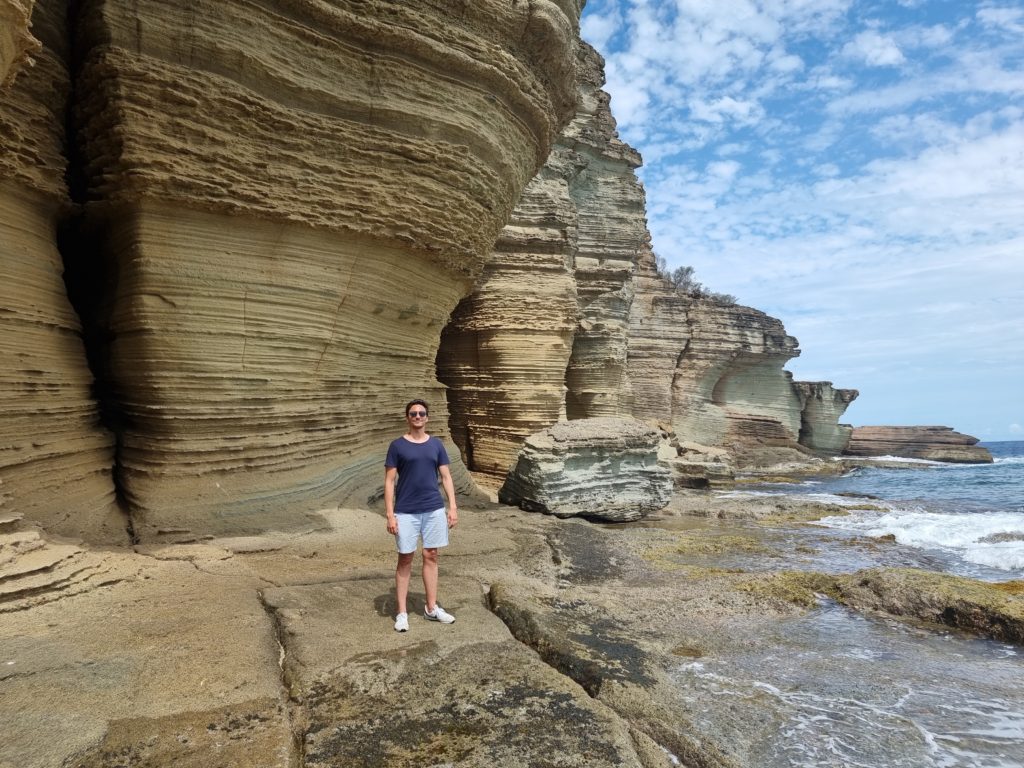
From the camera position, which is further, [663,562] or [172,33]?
[663,562]

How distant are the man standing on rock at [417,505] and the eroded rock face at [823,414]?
40334mm

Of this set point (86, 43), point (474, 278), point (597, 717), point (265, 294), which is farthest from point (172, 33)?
point (597, 717)

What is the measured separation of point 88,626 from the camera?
12.0 ft

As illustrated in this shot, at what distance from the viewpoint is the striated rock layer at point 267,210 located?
5859 mm

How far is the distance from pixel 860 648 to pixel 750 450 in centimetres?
3221

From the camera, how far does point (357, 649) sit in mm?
3648

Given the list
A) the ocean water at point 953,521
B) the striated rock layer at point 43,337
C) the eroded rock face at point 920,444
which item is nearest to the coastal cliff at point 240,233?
the striated rock layer at point 43,337

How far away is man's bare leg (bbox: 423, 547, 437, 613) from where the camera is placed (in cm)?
422

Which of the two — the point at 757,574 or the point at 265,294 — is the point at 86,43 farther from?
the point at 757,574

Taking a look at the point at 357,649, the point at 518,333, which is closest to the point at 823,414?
the point at 518,333

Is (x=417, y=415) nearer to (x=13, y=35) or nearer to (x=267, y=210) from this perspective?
(x=13, y=35)

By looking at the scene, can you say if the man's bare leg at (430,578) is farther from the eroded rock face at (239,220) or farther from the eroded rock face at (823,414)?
the eroded rock face at (823,414)

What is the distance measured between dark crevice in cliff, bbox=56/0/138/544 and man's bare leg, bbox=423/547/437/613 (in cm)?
319

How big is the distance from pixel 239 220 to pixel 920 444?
52.6 metres
